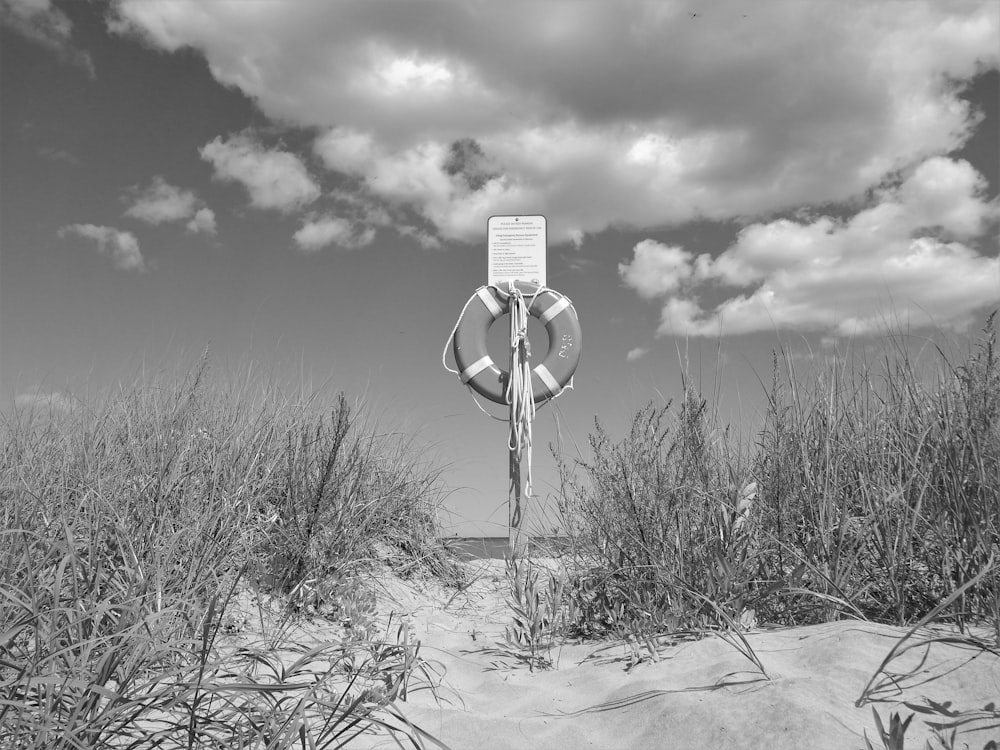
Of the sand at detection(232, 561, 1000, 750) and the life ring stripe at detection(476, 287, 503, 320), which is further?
the life ring stripe at detection(476, 287, 503, 320)

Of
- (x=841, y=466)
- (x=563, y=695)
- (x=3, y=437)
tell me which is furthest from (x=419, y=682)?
(x=3, y=437)

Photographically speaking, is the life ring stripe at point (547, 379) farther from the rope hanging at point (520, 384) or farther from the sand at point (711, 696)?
the sand at point (711, 696)

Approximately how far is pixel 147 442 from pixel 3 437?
3.79ft

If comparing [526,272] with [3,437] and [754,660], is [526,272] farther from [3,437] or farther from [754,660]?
[754,660]

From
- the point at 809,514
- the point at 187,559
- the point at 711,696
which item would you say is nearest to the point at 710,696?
the point at 711,696

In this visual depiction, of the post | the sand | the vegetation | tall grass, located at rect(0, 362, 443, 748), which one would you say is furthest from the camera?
the post

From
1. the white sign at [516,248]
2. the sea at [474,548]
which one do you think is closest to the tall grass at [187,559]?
the sea at [474,548]

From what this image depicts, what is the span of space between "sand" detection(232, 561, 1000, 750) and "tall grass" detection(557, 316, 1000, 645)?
0.57 feet

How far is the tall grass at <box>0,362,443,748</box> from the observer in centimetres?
130

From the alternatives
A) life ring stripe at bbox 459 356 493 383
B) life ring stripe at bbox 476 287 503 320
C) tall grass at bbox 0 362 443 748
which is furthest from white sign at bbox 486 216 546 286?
tall grass at bbox 0 362 443 748

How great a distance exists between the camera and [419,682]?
2.04 m

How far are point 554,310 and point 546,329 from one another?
137 millimetres

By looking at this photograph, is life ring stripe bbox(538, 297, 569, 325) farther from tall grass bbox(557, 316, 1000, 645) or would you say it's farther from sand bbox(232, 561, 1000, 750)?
sand bbox(232, 561, 1000, 750)

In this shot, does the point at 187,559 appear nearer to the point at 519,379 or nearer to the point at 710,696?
the point at 710,696
